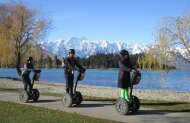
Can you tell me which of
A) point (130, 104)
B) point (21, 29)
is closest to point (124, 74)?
point (130, 104)

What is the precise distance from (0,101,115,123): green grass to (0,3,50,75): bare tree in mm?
29571

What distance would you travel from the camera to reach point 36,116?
1323 centimetres

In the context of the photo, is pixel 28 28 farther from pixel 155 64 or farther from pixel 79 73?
pixel 79 73

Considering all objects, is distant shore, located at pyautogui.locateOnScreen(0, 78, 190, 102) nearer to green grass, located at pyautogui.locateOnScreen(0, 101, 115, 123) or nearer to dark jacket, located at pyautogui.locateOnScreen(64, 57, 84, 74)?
dark jacket, located at pyautogui.locateOnScreen(64, 57, 84, 74)

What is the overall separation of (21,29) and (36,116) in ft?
107

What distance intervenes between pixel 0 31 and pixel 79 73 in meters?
31.2

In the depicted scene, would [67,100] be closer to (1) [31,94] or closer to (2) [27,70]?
(1) [31,94]

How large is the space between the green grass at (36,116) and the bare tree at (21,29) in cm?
2957

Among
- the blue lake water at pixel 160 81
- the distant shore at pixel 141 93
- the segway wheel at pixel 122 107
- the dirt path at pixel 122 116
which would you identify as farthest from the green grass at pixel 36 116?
the distant shore at pixel 141 93

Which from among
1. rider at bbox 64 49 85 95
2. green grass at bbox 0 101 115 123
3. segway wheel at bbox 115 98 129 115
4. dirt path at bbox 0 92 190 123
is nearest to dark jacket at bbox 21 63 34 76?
dirt path at bbox 0 92 190 123

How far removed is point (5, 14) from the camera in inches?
1833

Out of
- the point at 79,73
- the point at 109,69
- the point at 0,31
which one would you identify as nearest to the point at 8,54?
the point at 0,31

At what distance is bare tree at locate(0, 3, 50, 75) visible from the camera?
44.7 meters

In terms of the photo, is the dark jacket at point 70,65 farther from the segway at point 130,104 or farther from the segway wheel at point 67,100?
the segway at point 130,104
